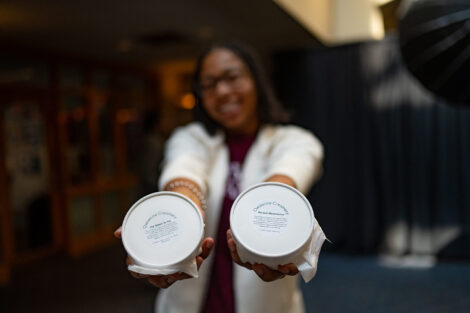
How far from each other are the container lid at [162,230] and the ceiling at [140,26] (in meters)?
2.46

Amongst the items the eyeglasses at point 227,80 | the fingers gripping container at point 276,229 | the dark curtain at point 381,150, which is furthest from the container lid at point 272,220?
the dark curtain at point 381,150

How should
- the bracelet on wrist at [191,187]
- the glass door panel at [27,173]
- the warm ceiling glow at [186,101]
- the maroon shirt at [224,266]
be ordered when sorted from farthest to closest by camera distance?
the warm ceiling glow at [186,101], the glass door panel at [27,173], the maroon shirt at [224,266], the bracelet on wrist at [191,187]

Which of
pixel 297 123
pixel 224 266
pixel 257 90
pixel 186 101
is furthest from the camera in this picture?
pixel 186 101

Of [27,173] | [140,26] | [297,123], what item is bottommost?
[27,173]

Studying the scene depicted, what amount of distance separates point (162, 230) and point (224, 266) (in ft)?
1.21

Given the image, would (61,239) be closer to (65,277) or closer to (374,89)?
(65,277)

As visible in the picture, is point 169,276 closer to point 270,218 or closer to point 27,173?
point 270,218

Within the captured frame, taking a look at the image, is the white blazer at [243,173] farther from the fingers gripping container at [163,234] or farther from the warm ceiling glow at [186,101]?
the warm ceiling glow at [186,101]

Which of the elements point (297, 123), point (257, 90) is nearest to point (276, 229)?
point (257, 90)

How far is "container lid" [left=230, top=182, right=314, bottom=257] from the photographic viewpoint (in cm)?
58

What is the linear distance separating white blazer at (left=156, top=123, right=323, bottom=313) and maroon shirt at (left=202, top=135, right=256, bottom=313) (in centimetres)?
2

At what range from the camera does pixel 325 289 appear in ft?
10.6

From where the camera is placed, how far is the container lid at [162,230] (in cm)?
59

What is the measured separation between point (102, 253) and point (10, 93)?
6.97 ft
